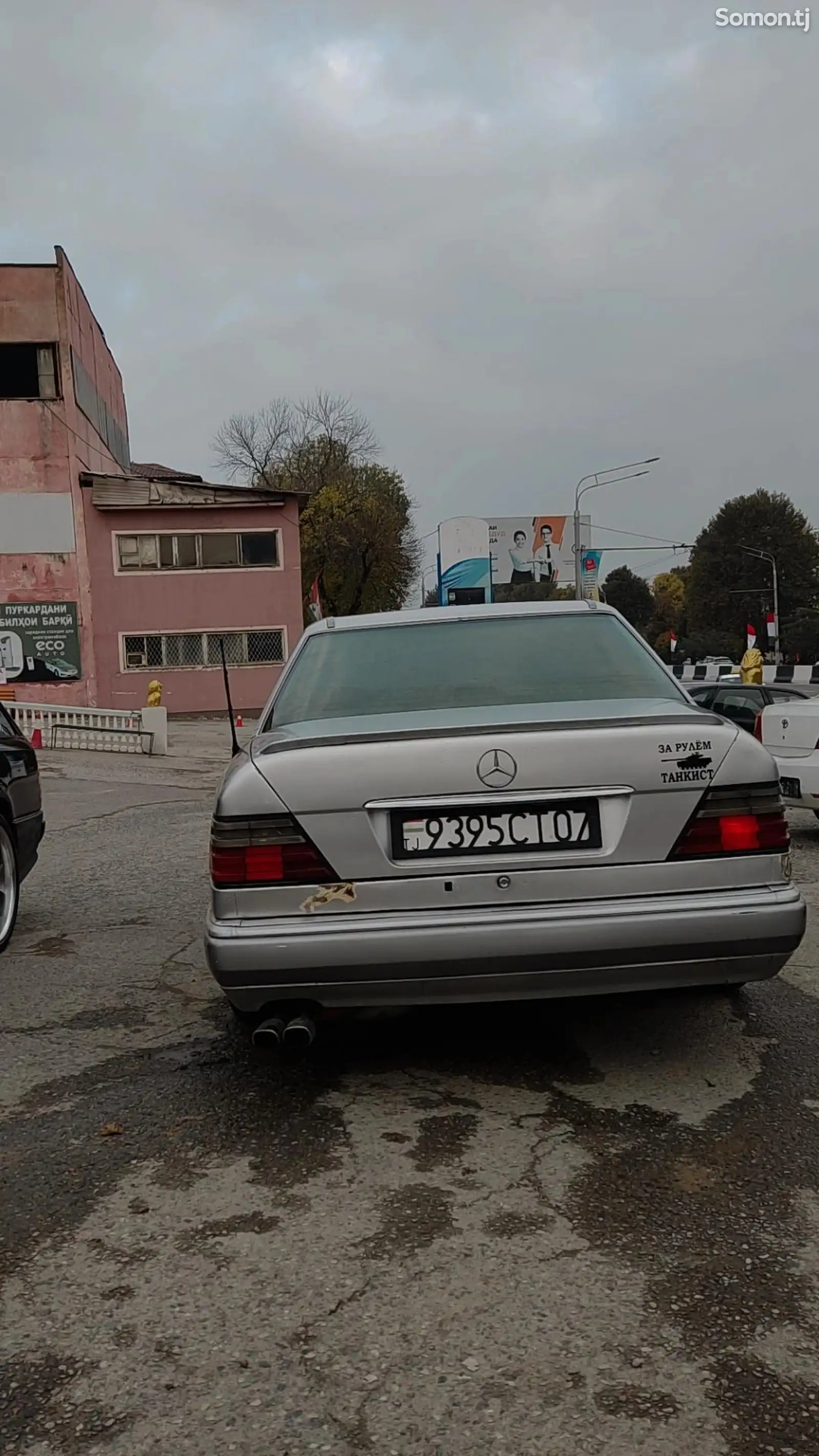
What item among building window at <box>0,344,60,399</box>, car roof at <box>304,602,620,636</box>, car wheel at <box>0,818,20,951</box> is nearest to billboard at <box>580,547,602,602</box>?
building window at <box>0,344,60,399</box>

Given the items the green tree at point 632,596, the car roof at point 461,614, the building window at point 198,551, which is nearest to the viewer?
the car roof at point 461,614

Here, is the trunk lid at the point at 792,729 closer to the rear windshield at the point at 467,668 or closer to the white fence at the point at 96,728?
the rear windshield at the point at 467,668

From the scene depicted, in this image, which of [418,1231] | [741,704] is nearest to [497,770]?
[418,1231]

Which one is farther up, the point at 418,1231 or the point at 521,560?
the point at 521,560

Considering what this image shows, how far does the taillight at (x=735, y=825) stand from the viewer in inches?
142

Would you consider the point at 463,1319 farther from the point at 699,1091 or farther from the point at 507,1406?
the point at 699,1091

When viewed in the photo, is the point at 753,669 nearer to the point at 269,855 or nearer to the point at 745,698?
the point at 745,698

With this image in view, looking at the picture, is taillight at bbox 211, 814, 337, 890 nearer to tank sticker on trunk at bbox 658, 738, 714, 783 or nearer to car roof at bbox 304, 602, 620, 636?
tank sticker on trunk at bbox 658, 738, 714, 783

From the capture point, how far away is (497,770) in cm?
356

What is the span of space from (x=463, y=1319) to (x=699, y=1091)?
5.07 feet

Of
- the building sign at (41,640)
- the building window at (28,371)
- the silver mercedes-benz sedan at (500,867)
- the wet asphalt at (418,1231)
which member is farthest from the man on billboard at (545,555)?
the silver mercedes-benz sedan at (500,867)

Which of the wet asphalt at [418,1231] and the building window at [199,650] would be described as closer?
the wet asphalt at [418,1231]

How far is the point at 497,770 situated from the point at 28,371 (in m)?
31.4

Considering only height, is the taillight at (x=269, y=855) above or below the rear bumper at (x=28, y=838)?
above
